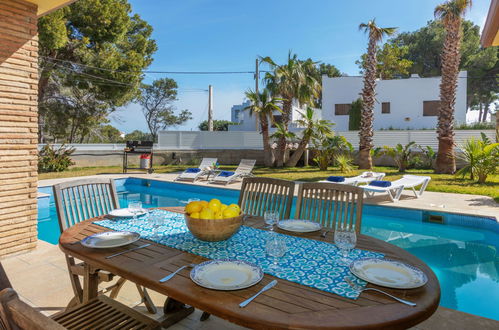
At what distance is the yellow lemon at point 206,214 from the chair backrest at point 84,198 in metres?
1.18

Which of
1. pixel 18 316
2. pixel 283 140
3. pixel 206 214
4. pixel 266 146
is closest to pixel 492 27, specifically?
pixel 206 214

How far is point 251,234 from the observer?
2166 millimetres

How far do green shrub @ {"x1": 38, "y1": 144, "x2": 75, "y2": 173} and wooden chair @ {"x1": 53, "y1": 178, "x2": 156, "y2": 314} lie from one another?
10.7 m

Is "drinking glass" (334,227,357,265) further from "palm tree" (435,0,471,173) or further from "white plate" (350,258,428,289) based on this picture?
"palm tree" (435,0,471,173)

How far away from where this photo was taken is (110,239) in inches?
76.9

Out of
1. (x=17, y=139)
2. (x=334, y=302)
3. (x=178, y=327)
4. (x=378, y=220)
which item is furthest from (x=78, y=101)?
(x=334, y=302)

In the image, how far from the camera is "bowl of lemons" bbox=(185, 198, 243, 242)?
1.83 metres

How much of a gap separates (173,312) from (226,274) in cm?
118

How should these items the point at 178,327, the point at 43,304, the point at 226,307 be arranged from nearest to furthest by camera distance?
the point at 226,307 → the point at 178,327 → the point at 43,304

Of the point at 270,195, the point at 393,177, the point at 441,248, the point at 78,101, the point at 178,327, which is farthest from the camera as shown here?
the point at 78,101

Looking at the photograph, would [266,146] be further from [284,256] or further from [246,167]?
[284,256]

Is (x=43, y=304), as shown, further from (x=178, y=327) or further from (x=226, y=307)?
(x=226, y=307)

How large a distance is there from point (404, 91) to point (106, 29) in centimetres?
1599

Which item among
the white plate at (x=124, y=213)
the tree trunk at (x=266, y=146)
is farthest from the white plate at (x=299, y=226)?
the tree trunk at (x=266, y=146)
